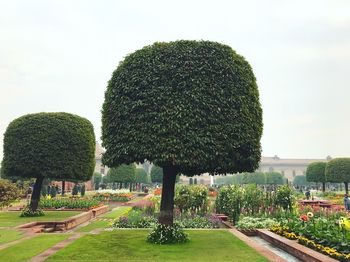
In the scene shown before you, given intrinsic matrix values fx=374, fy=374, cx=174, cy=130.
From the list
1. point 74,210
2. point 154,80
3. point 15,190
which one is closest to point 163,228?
point 154,80

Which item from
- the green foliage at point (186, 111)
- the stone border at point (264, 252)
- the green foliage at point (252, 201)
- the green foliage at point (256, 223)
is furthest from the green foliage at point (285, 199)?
the green foliage at point (186, 111)

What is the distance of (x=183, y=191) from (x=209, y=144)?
11.7m

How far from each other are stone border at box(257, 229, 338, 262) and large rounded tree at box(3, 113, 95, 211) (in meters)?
12.2

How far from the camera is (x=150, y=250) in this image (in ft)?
35.4

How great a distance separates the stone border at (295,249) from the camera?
9.32 metres

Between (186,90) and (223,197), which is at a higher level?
(186,90)

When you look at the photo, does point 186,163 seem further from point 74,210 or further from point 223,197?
point 74,210

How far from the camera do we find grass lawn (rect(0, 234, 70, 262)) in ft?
33.0

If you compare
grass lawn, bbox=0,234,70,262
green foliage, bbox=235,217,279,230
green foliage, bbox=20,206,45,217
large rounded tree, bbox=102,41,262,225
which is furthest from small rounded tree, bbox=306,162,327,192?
grass lawn, bbox=0,234,70,262

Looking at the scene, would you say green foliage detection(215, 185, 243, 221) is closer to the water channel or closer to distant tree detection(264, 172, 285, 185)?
the water channel

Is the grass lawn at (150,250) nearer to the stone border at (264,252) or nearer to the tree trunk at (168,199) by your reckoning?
the stone border at (264,252)

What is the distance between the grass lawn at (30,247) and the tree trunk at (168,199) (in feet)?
12.0

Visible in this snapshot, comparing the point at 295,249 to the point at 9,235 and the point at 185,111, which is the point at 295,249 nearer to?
the point at 185,111

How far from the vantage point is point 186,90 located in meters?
11.5
